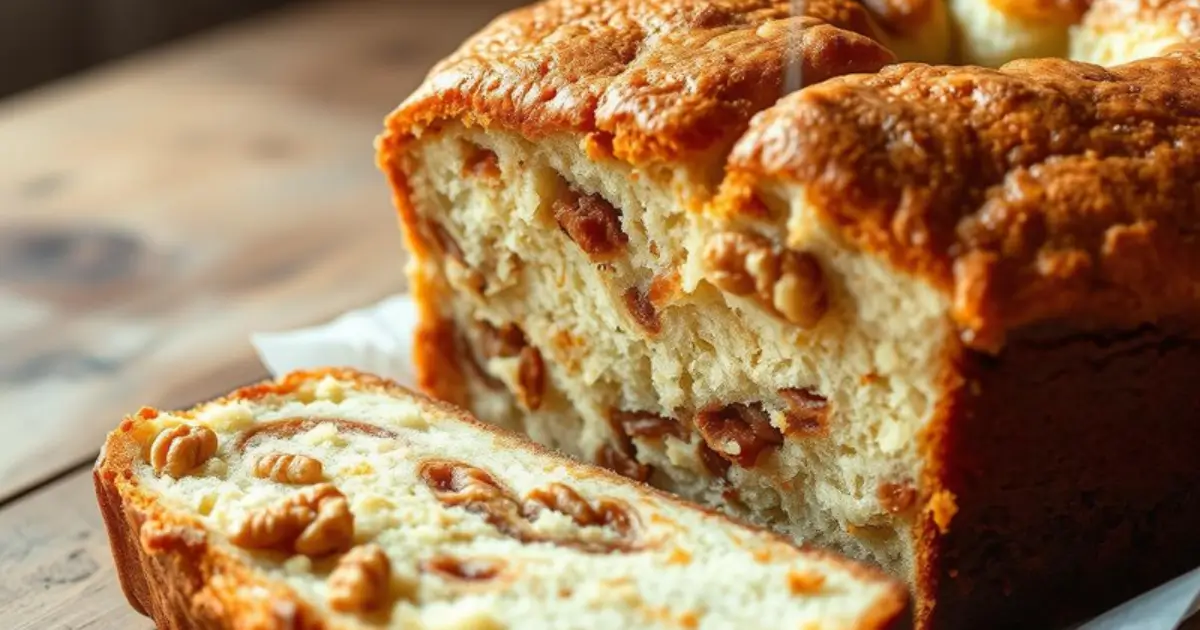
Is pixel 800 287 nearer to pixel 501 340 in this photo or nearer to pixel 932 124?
pixel 932 124

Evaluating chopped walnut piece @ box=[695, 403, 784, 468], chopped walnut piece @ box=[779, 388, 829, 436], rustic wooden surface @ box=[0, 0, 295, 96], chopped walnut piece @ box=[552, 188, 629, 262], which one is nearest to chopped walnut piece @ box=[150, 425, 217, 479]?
chopped walnut piece @ box=[552, 188, 629, 262]

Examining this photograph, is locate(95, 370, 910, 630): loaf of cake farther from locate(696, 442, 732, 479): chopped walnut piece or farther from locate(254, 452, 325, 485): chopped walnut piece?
locate(696, 442, 732, 479): chopped walnut piece

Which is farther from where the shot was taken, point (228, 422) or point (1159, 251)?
point (228, 422)

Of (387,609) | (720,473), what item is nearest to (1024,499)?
(720,473)

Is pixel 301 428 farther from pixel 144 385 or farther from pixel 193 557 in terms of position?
pixel 144 385

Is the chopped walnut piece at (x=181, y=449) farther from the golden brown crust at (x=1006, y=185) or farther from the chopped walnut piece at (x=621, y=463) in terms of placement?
the golden brown crust at (x=1006, y=185)

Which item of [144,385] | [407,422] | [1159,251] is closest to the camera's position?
[1159,251]

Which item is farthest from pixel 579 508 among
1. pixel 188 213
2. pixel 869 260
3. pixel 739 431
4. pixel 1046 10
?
pixel 188 213
